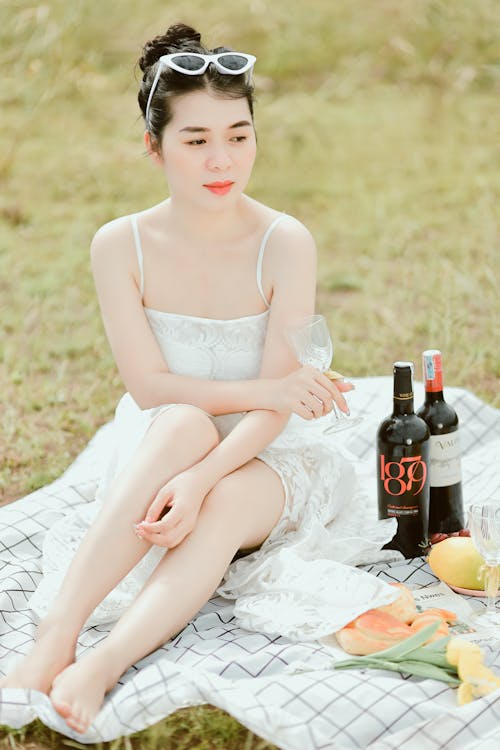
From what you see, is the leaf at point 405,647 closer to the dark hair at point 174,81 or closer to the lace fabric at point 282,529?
the lace fabric at point 282,529

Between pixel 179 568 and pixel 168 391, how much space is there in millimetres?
695

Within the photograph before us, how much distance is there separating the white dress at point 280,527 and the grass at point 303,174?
97cm

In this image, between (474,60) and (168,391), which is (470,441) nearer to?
(168,391)

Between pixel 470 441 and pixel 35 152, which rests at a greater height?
pixel 35 152

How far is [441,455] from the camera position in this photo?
3650 millimetres

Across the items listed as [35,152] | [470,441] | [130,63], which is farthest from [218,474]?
[130,63]

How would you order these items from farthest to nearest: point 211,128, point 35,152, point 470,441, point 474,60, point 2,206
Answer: point 474,60 < point 35,152 < point 2,206 < point 470,441 < point 211,128

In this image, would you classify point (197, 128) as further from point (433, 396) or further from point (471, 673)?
point (471, 673)

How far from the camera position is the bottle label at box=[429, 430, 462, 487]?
3.64 meters

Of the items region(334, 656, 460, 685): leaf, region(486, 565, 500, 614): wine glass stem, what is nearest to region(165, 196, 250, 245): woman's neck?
region(486, 565, 500, 614): wine glass stem

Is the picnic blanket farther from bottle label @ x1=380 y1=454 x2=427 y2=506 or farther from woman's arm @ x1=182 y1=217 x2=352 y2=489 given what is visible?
woman's arm @ x1=182 y1=217 x2=352 y2=489

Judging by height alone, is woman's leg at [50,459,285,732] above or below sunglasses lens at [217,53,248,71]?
below

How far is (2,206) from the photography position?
728cm

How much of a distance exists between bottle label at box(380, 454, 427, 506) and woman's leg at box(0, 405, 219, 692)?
0.57 meters
